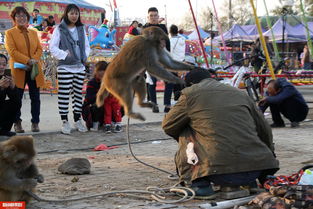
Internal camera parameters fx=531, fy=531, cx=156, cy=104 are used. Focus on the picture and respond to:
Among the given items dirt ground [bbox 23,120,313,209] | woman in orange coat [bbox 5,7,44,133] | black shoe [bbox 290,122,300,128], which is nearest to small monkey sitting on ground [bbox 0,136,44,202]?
dirt ground [bbox 23,120,313,209]

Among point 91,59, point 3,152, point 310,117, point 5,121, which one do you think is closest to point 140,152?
point 5,121

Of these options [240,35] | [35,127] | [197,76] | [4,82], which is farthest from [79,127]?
[240,35]

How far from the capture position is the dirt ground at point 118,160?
5.05 metres

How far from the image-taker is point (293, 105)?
10086 mm

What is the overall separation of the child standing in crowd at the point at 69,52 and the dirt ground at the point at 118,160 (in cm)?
71

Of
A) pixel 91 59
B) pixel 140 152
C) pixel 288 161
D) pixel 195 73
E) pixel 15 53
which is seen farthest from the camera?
pixel 91 59

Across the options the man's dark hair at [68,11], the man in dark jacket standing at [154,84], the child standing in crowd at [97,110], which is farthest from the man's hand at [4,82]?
the man in dark jacket standing at [154,84]

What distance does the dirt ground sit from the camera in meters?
5.05

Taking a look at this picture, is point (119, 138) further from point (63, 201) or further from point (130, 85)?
point (63, 201)

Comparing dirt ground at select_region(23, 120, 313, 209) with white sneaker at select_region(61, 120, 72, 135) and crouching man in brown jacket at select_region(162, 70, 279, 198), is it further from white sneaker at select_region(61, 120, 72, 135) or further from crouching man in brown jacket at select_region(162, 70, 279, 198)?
crouching man in brown jacket at select_region(162, 70, 279, 198)

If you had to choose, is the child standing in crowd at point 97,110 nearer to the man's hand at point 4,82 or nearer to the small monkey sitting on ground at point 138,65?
the man's hand at point 4,82

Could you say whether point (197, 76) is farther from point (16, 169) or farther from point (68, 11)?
point (68, 11)

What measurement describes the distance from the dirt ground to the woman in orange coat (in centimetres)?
68

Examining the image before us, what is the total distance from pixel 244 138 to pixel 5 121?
13.6ft
